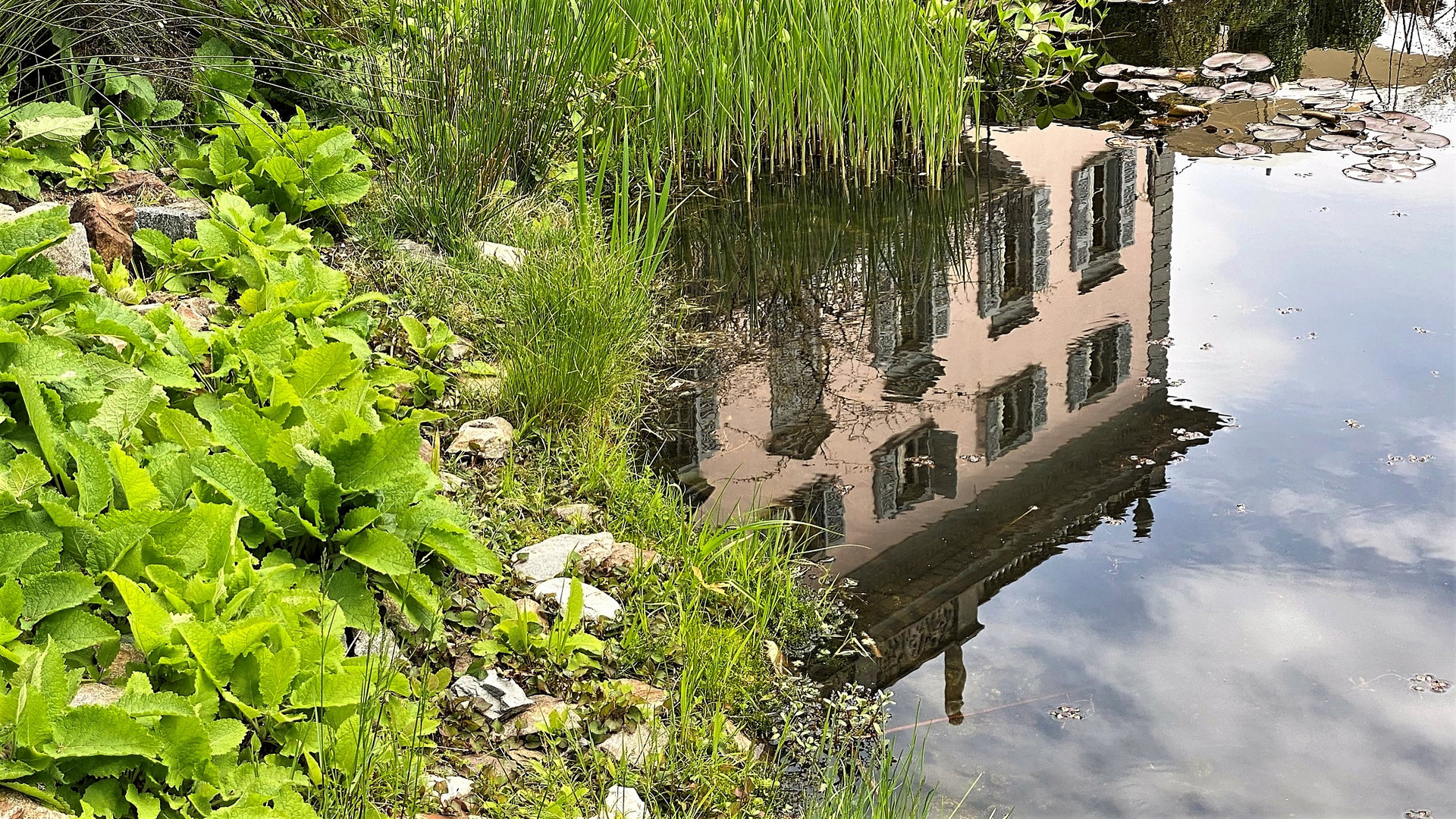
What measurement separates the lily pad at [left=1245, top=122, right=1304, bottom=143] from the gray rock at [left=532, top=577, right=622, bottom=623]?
20.0 ft

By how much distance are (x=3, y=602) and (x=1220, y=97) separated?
8500 mm

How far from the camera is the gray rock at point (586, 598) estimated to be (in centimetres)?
296

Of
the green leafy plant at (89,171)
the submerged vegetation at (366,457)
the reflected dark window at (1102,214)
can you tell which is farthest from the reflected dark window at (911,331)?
the green leafy plant at (89,171)

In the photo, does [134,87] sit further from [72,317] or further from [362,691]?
[362,691]

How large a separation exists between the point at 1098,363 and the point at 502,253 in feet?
8.13

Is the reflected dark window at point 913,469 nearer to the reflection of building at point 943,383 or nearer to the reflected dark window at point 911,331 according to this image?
the reflection of building at point 943,383

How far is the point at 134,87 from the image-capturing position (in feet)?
15.2

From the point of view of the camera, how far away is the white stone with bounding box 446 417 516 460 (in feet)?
11.9

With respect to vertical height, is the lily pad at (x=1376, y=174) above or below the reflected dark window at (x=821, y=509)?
above

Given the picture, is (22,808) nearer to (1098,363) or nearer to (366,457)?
(366,457)

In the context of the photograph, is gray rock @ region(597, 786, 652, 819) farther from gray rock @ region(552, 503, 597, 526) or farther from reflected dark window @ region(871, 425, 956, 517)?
reflected dark window @ region(871, 425, 956, 517)

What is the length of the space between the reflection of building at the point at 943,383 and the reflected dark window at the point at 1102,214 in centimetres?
2

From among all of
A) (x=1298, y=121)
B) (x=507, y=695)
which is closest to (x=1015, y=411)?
(x=507, y=695)

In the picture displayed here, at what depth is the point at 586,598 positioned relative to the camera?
117 inches
